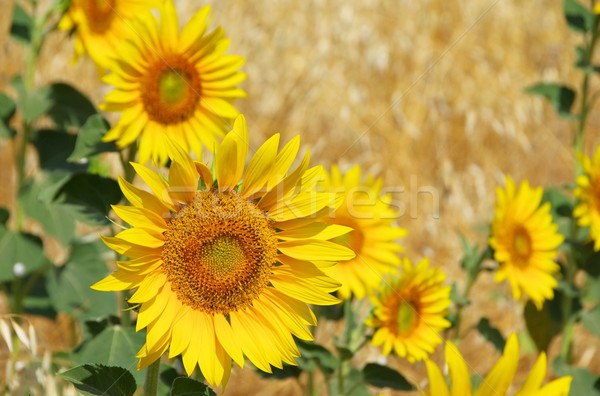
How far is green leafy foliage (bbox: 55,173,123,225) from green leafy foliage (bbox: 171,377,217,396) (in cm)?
51

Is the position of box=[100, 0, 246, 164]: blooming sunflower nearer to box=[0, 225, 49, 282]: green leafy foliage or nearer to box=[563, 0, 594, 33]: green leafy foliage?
box=[0, 225, 49, 282]: green leafy foliage

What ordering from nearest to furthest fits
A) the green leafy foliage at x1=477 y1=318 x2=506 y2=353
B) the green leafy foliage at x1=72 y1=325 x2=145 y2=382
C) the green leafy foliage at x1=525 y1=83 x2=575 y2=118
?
the green leafy foliage at x1=72 y1=325 x2=145 y2=382, the green leafy foliage at x1=477 y1=318 x2=506 y2=353, the green leafy foliage at x1=525 y1=83 x2=575 y2=118

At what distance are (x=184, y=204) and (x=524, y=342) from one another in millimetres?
1975

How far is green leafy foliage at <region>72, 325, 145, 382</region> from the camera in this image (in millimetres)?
1590

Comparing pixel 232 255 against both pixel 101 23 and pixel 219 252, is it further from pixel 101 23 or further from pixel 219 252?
pixel 101 23

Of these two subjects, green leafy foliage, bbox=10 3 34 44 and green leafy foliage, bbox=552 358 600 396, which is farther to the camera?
green leafy foliage, bbox=10 3 34 44

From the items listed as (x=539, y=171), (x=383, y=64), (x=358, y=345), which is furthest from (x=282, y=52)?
(x=358, y=345)

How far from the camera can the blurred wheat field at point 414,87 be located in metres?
4.46

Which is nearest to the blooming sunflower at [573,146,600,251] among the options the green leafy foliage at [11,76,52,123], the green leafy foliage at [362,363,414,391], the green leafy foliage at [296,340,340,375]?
the green leafy foliage at [362,363,414,391]

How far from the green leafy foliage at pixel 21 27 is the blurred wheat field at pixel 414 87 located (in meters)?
2.19

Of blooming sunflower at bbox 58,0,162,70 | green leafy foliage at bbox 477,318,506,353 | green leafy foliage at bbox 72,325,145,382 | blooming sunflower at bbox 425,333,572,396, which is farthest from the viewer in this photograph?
green leafy foliage at bbox 477,318,506,353

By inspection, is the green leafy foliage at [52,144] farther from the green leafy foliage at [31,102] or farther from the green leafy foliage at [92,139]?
the green leafy foliage at [92,139]

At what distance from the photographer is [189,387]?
1314 millimetres

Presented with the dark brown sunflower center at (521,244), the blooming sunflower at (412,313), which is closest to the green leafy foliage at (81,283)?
the blooming sunflower at (412,313)
